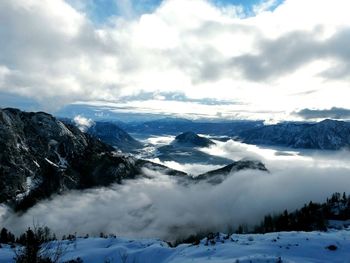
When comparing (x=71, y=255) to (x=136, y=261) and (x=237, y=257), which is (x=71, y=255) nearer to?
(x=136, y=261)

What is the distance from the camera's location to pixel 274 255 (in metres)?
43.4

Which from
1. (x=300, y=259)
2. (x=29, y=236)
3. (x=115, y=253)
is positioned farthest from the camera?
(x=115, y=253)

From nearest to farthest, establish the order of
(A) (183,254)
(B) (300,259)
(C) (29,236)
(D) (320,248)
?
1. (C) (29,236)
2. (B) (300,259)
3. (D) (320,248)
4. (A) (183,254)

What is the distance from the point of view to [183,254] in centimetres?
4997

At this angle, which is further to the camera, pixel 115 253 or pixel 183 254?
pixel 115 253

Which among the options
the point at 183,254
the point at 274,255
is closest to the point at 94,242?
the point at 183,254

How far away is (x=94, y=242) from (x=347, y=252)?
39.4 m

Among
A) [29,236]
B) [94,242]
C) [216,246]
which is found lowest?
[94,242]

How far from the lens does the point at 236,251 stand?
151 ft

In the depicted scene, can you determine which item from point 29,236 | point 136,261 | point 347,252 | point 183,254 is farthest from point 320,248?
point 29,236

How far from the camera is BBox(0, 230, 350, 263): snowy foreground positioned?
43.4 meters

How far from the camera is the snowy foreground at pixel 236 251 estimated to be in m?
43.4

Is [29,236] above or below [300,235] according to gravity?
above

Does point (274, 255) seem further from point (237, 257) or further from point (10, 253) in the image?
point (10, 253)
